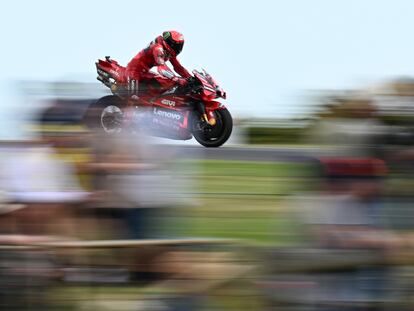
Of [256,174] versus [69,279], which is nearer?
[69,279]

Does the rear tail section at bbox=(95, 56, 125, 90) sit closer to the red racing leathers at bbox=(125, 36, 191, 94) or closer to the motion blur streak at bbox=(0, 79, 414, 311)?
the red racing leathers at bbox=(125, 36, 191, 94)

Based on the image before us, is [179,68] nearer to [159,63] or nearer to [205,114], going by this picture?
[159,63]

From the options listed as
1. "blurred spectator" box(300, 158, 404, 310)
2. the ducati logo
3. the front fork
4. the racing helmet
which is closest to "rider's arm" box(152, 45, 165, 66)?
the racing helmet

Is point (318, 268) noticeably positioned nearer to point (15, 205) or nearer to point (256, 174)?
point (15, 205)

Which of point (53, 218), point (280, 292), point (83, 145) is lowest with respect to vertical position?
point (280, 292)

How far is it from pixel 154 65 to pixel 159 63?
0.20 m

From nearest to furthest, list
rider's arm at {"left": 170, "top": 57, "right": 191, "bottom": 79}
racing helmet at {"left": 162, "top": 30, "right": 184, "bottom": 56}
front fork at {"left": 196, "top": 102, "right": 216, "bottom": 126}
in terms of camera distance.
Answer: front fork at {"left": 196, "top": 102, "right": 216, "bottom": 126} < rider's arm at {"left": 170, "top": 57, "right": 191, "bottom": 79} < racing helmet at {"left": 162, "top": 30, "right": 184, "bottom": 56}

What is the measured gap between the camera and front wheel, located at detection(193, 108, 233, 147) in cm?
1389

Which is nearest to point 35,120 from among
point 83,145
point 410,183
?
point 83,145

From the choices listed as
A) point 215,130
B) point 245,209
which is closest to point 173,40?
point 215,130

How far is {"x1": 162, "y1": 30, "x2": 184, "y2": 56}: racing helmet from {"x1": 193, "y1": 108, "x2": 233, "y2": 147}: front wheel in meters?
1.43

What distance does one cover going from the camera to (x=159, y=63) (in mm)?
→ 15156

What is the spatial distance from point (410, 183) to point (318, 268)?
1.83 feet

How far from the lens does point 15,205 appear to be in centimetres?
466
